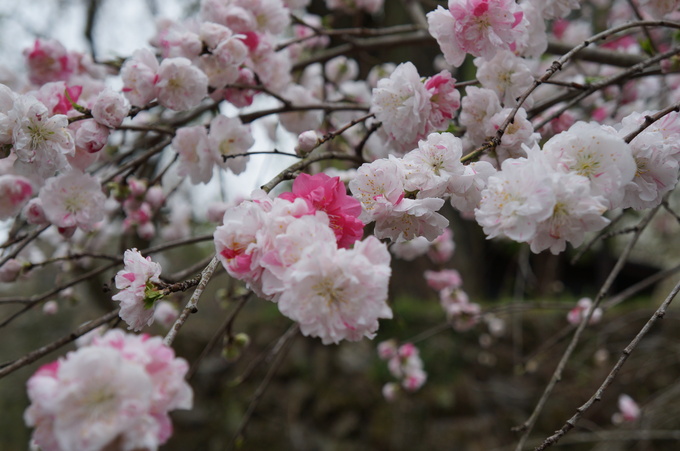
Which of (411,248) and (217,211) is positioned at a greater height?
(217,211)

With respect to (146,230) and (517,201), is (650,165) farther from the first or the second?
(146,230)

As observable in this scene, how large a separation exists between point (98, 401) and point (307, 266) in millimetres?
275

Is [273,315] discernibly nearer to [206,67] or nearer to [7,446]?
[7,446]

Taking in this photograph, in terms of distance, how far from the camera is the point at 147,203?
1.80m

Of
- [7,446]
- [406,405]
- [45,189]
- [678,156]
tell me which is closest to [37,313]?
[7,446]

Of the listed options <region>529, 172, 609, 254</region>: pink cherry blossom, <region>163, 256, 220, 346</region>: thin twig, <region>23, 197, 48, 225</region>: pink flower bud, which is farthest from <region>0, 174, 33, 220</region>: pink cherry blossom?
<region>529, 172, 609, 254</region>: pink cherry blossom

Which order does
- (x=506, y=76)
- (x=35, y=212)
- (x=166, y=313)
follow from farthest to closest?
(x=166, y=313) < (x=35, y=212) < (x=506, y=76)

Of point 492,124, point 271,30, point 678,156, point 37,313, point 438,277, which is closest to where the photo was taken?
point 678,156

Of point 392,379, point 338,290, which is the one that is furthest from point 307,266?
point 392,379

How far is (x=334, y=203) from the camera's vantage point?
0.75 metres

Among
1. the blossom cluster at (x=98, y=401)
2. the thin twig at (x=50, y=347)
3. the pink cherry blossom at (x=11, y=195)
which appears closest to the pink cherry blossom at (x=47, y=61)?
the pink cherry blossom at (x=11, y=195)

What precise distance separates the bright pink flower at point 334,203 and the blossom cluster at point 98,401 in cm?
32

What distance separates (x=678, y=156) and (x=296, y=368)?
3.64 metres

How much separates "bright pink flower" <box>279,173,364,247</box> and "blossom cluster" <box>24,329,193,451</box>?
32cm
